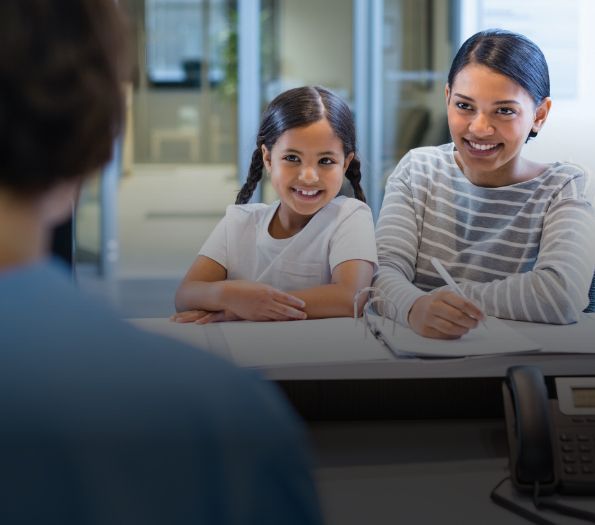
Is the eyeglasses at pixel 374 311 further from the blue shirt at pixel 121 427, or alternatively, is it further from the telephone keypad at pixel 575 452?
the blue shirt at pixel 121 427

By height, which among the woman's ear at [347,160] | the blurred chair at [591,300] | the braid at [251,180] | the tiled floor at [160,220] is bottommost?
the tiled floor at [160,220]

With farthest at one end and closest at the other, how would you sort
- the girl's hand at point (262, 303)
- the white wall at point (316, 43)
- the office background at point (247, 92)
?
1. the white wall at point (316, 43)
2. the office background at point (247, 92)
3. the girl's hand at point (262, 303)

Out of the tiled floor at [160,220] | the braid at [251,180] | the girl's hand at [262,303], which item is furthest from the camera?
the tiled floor at [160,220]

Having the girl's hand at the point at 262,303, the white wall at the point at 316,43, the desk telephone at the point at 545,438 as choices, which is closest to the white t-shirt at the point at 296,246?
the girl's hand at the point at 262,303

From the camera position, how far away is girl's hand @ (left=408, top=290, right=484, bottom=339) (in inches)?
45.9

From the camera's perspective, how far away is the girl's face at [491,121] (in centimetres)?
141

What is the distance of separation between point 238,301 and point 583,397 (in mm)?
516

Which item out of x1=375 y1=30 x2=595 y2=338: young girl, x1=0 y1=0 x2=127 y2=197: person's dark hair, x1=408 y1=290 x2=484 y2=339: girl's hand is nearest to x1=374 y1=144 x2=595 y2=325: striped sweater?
x1=375 y1=30 x2=595 y2=338: young girl

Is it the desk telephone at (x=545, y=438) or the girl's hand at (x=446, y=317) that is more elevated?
the girl's hand at (x=446, y=317)

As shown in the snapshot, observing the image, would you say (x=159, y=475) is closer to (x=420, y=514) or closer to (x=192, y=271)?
(x=420, y=514)

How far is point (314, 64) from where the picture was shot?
4.53 meters

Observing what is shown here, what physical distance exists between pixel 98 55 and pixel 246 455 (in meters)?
0.16

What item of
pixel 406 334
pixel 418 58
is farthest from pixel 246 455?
pixel 418 58

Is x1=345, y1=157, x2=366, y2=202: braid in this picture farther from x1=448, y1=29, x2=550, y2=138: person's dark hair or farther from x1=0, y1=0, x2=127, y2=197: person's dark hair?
x1=0, y1=0, x2=127, y2=197: person's dark hair
